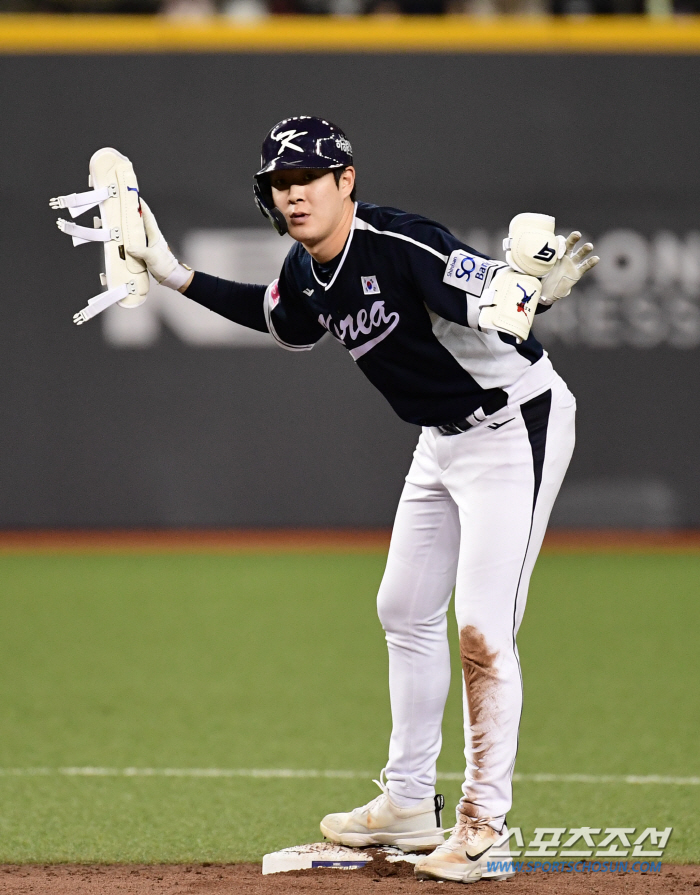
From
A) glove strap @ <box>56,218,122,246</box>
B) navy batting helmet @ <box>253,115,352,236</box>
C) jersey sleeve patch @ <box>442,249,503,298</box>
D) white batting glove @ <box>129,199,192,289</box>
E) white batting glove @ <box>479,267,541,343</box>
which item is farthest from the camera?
white batting glove @ <box>129,199,192,289</box>

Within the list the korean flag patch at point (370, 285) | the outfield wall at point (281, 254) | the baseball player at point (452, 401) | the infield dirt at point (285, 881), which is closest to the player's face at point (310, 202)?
the baseball player at point (452, 401)

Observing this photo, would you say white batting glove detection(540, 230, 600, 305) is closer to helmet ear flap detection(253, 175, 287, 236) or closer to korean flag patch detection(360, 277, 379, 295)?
korean flag patch detection(360, 277, 379, 295)

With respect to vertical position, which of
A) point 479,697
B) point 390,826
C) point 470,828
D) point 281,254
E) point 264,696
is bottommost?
point 264,696

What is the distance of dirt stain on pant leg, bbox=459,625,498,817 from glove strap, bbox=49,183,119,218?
1.62 metres

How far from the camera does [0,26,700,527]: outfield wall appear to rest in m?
10.5

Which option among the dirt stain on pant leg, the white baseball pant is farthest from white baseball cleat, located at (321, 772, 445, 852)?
the dirt stain on pant leg

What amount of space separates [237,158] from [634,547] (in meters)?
4.78

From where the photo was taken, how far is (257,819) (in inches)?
167

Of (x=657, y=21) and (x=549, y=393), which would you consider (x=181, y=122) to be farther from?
(x=549, y=393)

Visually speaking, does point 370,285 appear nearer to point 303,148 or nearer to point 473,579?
point 303,148

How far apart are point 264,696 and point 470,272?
3407 millimetres

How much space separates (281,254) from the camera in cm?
1053

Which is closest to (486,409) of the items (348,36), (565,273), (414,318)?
(414,318)

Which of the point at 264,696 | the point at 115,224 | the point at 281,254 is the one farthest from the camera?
the point at 281,254
